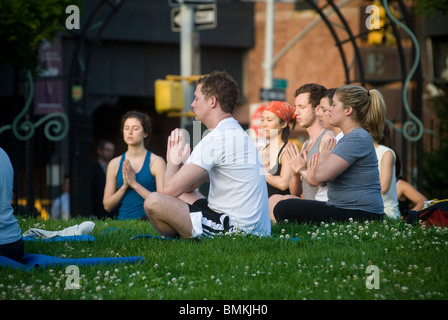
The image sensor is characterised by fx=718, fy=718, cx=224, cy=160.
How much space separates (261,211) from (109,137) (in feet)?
72.0

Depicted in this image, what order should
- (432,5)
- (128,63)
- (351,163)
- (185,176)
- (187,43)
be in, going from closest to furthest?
(185,176) < (351,163) < (432,5) < (187,43) < (128,63)

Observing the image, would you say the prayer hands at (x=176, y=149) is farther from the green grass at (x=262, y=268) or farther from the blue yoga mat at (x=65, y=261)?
the blue yoga mat at (x=65, y=261)

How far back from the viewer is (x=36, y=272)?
5578mm

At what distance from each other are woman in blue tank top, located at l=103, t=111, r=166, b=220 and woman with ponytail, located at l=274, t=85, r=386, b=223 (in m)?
2.61

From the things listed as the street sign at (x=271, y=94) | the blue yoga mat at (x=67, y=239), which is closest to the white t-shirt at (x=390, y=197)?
the blue yoga mat at (x=67, y=239)

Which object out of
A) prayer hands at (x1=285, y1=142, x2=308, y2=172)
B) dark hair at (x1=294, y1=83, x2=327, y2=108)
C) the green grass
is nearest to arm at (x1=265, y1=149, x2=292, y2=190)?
dark hair at (x1=294, y1=83, x2=327, y2=108)

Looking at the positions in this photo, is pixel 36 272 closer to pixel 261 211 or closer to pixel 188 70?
pixel 261 211

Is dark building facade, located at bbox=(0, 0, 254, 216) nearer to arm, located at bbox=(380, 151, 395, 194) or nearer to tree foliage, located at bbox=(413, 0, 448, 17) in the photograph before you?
tree foliage, located at bbox=(413, 0, 448, 17)

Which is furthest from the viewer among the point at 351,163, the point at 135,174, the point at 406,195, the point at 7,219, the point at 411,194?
the point at 406,195

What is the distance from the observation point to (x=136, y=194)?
9.59m

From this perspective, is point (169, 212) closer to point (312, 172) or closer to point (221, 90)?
point (221, 90)

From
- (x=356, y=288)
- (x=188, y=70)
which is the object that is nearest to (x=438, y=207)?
(x=356, y=288)

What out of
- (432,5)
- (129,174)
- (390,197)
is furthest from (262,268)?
(432,5)

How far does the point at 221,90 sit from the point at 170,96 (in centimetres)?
910
